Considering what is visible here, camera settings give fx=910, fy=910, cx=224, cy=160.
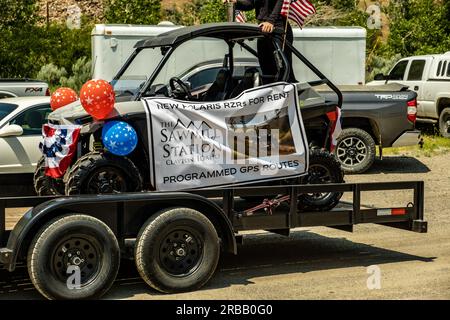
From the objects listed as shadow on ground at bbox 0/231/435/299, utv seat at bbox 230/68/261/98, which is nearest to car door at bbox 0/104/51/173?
shadow on ground at bbox 0/231/435/299

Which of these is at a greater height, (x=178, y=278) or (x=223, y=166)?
(x=223, y=166)

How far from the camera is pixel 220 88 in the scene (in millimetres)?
8945

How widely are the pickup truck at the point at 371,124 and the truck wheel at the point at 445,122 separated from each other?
439 cm

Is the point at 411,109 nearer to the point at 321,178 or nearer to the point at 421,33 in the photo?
the point at 321,178

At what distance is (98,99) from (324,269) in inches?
111

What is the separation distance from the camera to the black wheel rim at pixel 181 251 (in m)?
7.60

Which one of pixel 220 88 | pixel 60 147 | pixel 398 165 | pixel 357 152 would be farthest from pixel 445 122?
pixel 60 147

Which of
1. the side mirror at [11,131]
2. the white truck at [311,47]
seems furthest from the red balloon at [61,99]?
the white truck at [311,47]

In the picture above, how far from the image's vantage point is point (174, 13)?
155ft

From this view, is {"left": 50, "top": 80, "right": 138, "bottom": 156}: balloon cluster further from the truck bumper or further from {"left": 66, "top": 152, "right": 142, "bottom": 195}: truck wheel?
the truck bumper

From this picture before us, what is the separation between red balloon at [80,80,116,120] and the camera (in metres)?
7.71
